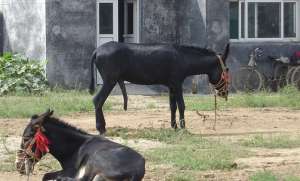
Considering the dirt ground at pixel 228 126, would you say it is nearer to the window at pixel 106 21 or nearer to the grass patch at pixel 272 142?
the grass patch at pixel 272 142

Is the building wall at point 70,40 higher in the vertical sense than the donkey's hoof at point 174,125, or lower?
higher

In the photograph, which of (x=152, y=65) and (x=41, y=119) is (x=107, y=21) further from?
(x=41, y=119)

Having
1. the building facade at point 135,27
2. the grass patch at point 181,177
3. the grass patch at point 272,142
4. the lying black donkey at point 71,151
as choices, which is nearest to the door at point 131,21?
the building facade at point 135,27

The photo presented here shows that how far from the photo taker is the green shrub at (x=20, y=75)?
875 inches

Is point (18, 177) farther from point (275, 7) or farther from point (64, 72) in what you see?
point (275, 7)

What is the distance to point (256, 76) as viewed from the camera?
2458 cm

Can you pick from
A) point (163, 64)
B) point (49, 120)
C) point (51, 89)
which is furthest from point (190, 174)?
point (51, 89)

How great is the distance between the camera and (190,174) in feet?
36.2

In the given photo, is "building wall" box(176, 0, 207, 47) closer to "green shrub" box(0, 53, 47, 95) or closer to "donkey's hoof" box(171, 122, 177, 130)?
"green shrub" box(0, 53, 47, 95)

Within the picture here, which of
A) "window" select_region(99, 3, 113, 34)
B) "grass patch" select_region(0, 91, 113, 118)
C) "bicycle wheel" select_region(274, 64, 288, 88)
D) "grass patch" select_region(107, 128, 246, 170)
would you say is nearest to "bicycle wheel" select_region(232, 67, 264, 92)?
"bicycle wheel" select_region(274, 64, 288, 88)

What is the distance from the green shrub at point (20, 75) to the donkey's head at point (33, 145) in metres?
13.1

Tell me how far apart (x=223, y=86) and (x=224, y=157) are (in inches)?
146

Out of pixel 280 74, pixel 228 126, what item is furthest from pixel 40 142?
pixel 280 74

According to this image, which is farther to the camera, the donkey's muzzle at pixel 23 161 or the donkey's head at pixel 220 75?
the donkey's head at pixel 220 75
